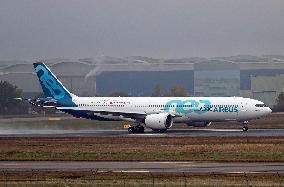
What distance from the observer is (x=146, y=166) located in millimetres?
54219

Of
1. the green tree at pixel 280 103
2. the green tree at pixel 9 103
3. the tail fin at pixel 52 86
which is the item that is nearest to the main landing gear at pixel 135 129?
the tail fin at pixel 52 86

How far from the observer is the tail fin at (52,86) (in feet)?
357

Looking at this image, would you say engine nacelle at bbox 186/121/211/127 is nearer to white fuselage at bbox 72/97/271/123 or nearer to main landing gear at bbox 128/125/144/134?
white fuselage at bbox 72/97/271/123

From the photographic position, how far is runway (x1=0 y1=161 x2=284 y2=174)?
51.0 meters

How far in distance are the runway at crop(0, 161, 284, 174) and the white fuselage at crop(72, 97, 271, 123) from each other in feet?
143

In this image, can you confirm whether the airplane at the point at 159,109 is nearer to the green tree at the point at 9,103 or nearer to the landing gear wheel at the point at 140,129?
the landing gear wheel at the point at 140,129

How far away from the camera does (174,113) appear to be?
10188 centimetres

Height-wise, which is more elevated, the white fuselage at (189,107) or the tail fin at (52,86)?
the tail fin at (52,86)

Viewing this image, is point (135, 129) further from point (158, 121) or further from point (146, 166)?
point (146, 166)

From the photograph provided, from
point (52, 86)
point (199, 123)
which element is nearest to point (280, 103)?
point (199, 123)

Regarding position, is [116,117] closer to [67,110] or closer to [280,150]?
[67,110]

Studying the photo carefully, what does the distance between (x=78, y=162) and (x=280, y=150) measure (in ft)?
56.7

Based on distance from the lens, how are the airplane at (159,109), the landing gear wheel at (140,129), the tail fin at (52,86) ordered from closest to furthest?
1. the airplane at (159,109)
2. the landing gear wheel at (140,129)
3. the tail fin at (52,86)

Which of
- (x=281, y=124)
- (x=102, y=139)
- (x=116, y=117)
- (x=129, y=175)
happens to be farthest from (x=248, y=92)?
(x=129, y=175)
